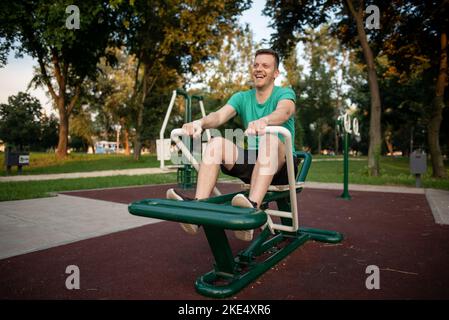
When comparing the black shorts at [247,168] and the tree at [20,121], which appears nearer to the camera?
the black shorts at [247,168]

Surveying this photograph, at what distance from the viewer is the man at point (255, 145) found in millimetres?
2082

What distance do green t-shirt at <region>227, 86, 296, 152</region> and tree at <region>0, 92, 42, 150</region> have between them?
4451 centimetres

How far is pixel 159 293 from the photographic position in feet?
6.63

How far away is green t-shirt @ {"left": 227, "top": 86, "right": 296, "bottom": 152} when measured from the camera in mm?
2566

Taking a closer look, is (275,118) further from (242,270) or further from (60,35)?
(60,35)

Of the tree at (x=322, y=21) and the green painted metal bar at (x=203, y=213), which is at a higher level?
the tree at (x=322, y=21)

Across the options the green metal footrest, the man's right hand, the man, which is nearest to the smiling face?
the man

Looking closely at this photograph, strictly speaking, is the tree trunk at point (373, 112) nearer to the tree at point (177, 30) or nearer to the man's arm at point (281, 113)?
the tree at point (177, 30)

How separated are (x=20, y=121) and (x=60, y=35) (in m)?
34.5

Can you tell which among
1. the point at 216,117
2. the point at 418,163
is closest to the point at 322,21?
the point at 418,163

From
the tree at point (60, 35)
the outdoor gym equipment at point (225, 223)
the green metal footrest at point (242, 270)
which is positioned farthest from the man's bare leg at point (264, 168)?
the tree at point (60, 35)

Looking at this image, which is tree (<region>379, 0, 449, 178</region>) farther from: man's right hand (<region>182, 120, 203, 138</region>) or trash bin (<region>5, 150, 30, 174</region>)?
trash bin (<region>5, 150, 30, 174</region>)

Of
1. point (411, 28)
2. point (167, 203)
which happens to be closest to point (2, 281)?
point (167, 203)

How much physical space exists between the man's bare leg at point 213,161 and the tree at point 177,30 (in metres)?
13.8
